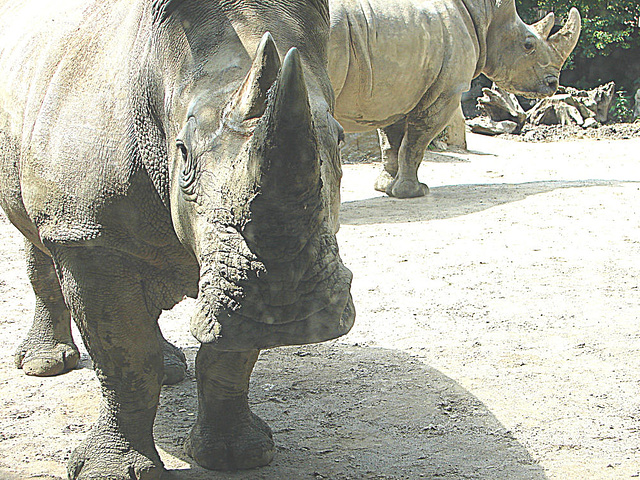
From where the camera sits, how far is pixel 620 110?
62.0ft

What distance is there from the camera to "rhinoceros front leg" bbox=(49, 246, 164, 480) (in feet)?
8.11

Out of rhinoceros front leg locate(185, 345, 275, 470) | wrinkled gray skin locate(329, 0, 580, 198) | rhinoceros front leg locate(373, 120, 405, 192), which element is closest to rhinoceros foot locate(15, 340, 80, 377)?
rhinoceros front leg locate(185, 345, 275, 470)

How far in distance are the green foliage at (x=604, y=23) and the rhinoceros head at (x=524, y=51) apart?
11.6 meters

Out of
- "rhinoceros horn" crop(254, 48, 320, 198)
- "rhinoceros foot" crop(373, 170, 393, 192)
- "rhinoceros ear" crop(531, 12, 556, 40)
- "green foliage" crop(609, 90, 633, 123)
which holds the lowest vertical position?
"green foliage" crop(609, 90, 633, 123)

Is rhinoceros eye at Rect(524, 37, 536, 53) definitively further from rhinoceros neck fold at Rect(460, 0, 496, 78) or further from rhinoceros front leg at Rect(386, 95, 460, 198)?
rhinoceros front leg at Rect(386, 95, 460, 198)

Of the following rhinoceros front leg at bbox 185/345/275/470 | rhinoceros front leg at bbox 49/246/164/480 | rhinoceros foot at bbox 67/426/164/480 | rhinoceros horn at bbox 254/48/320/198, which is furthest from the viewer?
rhinoceros front leg at bbox 185/345/275/470

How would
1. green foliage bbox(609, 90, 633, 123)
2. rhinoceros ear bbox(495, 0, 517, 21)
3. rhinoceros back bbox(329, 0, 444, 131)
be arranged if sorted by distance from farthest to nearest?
green foliage bbox(609, 90, 633, 123)
rhinoceros ear bbox(495, 0, 517, 21)
rhinoceros back bbox(329, 0, 444, 131)

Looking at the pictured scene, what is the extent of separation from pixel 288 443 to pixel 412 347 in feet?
4.13

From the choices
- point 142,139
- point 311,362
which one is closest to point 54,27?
point 142,139

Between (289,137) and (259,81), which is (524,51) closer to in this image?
(259,81)

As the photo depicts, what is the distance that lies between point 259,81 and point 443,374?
95.8 inches

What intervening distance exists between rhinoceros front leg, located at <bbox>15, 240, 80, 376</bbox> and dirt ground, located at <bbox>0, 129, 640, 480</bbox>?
0.24 feet

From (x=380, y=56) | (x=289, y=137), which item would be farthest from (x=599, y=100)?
(x=289, y=137)

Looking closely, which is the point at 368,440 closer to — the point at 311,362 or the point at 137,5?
the point at 311,362
